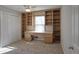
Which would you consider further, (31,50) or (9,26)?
(9,26)

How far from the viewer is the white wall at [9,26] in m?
4.98

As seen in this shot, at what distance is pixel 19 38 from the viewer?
6910 mm

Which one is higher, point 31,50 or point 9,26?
Answer: point 9,26

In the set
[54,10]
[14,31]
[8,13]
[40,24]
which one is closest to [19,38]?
[14,31]

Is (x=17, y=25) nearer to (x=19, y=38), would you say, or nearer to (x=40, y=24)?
(x=19, y=38)

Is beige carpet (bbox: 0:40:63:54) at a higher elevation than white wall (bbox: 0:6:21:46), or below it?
below

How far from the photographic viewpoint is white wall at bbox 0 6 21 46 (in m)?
4.98

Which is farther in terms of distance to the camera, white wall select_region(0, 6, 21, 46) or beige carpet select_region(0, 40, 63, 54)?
white wall select_region(0, 6, 21, 46)

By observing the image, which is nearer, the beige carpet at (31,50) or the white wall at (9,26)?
the beige carpet at (31,50)

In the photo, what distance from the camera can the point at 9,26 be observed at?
566 centimetres

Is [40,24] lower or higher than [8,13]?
lower
